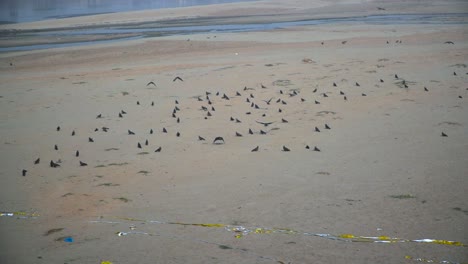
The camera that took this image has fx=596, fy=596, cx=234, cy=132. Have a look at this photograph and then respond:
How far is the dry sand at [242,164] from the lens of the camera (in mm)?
5367

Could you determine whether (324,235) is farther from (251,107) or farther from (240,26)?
A: (240,26)

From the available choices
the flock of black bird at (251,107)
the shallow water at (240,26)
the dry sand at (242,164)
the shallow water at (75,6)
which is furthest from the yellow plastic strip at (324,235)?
the shallow water at (75,6)

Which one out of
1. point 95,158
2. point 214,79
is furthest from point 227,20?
point 95,158

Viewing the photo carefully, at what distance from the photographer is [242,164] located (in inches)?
305

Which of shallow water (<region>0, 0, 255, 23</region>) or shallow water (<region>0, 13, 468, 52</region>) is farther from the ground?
shallow water (<region>0, 0, 255, 23</region>)

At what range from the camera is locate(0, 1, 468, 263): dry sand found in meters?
5.37

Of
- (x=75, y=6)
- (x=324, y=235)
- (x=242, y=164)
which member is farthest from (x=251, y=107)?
(x=75, y=6)

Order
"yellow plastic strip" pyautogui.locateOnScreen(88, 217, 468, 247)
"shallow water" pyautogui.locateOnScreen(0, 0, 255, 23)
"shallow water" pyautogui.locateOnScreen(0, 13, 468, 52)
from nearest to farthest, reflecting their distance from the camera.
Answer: "yellow plastic strip" pyautogui.locateOnScreen(88, 217, 468, 247)
"shallow water" pyautogui.locateOnScreen(0, 13, 468, 52)
"shallow water" pyautogui.locateOnScreen(0, 0, 255, 23)

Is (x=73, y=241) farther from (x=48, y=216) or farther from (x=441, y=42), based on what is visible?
(x=441, y=42)

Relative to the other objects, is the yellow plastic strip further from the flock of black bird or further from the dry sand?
the flock of black bird

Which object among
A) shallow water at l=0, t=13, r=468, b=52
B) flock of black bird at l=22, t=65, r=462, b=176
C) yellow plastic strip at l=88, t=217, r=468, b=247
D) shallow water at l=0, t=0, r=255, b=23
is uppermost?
shallow water at l=0, t=0, r=255, b=23

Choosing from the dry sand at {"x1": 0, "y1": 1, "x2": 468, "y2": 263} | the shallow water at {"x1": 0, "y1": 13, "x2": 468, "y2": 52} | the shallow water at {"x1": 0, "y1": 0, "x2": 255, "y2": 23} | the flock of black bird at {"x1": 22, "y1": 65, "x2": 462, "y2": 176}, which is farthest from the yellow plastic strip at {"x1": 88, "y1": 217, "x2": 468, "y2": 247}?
the shallow water at {"x1": 0, "y1": 0, "x2": 255, "y2": 23}

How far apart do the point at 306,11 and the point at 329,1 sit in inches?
370

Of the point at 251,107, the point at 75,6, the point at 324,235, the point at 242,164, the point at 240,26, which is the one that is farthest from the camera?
the point at 75,6
